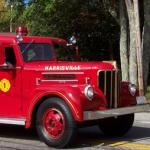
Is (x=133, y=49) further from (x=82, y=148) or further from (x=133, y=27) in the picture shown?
(x=82, y=148)

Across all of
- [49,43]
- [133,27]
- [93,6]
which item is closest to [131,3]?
[133,27]

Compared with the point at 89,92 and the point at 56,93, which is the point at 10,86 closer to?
the point at 56,93

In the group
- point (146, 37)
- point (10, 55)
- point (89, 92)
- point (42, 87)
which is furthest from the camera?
point (146, 37)

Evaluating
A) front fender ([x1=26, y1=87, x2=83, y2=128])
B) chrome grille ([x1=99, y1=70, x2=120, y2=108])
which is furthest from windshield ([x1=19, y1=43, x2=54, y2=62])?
chrome grille ([x1=99, y1=70, x2=120, y2=108])

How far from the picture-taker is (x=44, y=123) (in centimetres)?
1130

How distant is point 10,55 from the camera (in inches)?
473

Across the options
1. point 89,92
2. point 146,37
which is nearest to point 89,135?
point 89,92

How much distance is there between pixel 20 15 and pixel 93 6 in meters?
4.67

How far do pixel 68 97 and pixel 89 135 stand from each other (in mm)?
2069

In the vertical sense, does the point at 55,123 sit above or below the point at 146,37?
below

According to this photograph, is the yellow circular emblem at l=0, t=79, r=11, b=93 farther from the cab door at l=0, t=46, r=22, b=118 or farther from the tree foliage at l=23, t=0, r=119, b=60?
the tree foliage at l=23, t=0, r=119, b=60

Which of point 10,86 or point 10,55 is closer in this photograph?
point 10,86

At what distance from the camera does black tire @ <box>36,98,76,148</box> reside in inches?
428

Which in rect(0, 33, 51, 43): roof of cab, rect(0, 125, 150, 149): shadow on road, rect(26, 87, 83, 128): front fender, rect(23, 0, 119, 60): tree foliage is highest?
rect(23, 0, 119, 60): tree foliage
